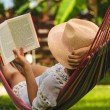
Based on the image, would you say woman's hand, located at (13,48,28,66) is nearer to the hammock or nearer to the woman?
the woman

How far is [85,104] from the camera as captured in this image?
7422 mm

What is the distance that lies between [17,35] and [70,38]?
486mm

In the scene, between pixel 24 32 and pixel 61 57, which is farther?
pixel 24 32

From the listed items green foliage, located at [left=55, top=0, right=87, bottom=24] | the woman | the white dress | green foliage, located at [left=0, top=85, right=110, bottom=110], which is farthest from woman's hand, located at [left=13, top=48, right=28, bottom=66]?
green foliage, located at [left=55, top=0, right=87, bottom=24]

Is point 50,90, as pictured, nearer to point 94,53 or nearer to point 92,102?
point 94,53

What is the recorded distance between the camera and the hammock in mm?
Answer: 4309

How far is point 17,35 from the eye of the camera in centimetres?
473

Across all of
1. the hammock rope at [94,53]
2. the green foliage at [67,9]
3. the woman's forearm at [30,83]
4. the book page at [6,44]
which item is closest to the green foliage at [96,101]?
the green foliage at [67,9]

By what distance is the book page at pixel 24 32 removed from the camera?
4.71 m

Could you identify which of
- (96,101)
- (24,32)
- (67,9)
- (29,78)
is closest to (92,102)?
(96,101)

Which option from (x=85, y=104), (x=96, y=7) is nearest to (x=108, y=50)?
(x=85, y=104)

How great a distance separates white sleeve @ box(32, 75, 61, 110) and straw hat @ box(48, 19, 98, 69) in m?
0.15

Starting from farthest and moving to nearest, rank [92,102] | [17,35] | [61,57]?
[92,102]
[17,35]
[61,57]

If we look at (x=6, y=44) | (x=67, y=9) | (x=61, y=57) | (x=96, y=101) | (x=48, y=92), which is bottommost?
(x=96, y=101)
